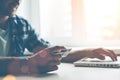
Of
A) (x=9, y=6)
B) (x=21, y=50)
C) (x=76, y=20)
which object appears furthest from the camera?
(x=76, y=20)

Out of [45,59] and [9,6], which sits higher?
[9,6]

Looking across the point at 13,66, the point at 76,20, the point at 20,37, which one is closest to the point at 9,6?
the point at 20,37

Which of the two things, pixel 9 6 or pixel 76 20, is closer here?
pixel 9 6

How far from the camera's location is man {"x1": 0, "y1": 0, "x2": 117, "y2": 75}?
3.05 feet

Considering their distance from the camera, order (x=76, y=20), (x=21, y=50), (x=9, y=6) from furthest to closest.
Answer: (x=76, y=20) → (x=21, y=50) → (x=9, y=6)

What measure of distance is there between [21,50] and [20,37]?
3.0 inches

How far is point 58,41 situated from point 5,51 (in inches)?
26.2

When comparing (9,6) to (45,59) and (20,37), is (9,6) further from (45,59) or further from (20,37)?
(45,59)

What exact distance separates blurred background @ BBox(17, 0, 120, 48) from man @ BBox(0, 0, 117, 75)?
1.24 ft

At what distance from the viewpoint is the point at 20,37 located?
4.98 feet

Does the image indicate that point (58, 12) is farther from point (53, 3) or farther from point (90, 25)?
point (90, 25)

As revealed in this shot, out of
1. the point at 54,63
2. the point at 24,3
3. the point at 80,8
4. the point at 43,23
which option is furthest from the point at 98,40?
the point at 54,63

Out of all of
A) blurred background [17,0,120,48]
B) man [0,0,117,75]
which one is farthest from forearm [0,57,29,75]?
blurred background [17,0,120,48]

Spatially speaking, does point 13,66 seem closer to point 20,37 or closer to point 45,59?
point 45,59
